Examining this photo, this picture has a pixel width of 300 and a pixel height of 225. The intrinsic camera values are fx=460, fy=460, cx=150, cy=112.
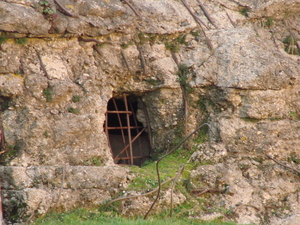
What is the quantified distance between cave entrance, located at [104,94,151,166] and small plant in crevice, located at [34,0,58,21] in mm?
2008

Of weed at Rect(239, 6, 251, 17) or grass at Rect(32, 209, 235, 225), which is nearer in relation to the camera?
grass at Rect(32, 209, 235, 225)

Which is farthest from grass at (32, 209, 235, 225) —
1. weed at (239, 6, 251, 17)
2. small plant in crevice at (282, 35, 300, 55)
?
weed at (239, 6, 251, 17)

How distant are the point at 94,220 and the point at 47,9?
3194 mm

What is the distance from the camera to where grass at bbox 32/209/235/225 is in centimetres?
593

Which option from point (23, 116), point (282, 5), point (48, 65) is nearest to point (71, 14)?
point (48, 65)

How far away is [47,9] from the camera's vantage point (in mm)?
6922

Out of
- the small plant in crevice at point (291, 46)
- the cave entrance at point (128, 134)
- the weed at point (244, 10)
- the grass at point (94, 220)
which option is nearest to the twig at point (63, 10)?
the cave entrance at point (128, 134)

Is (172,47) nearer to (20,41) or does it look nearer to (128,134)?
(128,134)

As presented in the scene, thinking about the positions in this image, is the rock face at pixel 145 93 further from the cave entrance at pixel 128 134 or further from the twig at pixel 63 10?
the cave entrance at pixel 128 134

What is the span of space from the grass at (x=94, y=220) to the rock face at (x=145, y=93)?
0.58 feet

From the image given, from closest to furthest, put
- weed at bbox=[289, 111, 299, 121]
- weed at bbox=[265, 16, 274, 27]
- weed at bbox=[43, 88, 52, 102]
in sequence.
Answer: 1. weed at bbox=[43, 88, 52, 102]
2. weed at bbox=[289, 111, 299, 121]
3. weed at bbox=[265, 16, 274, 27]

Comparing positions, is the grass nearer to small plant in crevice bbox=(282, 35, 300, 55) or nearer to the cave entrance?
the cave entrance

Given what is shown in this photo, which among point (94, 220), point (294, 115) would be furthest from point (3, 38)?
point (294, 115)

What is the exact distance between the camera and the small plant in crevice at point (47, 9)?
272 inches
